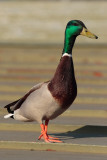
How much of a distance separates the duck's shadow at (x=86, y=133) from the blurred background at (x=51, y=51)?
0.04 metres

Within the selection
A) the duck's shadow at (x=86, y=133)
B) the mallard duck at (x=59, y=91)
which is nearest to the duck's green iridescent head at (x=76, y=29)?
the mallard duck at (x=59, y=91)

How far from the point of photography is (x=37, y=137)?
4.85 meters

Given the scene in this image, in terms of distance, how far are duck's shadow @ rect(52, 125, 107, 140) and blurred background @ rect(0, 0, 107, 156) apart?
0.12ft

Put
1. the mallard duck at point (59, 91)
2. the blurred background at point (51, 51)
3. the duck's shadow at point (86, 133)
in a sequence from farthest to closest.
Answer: the blurred background at point (51, 51)
the duck's shadow at point (86, 133)
the mallard duck at point (59, 91)

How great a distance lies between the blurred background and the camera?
6449 mm

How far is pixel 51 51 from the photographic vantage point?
33.9ft

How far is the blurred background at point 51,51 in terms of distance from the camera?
21.2 ft

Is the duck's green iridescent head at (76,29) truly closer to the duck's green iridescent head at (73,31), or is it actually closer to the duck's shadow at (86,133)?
the duck's green iridescent head at (73,31)

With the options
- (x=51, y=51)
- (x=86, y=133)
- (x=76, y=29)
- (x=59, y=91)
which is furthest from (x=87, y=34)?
(x=51, y=51)

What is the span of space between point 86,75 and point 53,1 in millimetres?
4501

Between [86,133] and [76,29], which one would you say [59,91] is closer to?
[76,29]

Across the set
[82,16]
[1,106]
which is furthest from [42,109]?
[82,16]

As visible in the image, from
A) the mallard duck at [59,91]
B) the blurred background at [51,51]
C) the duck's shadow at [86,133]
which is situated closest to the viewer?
the mallard duck at [59,91]

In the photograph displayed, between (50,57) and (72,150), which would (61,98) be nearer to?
(72,150)
